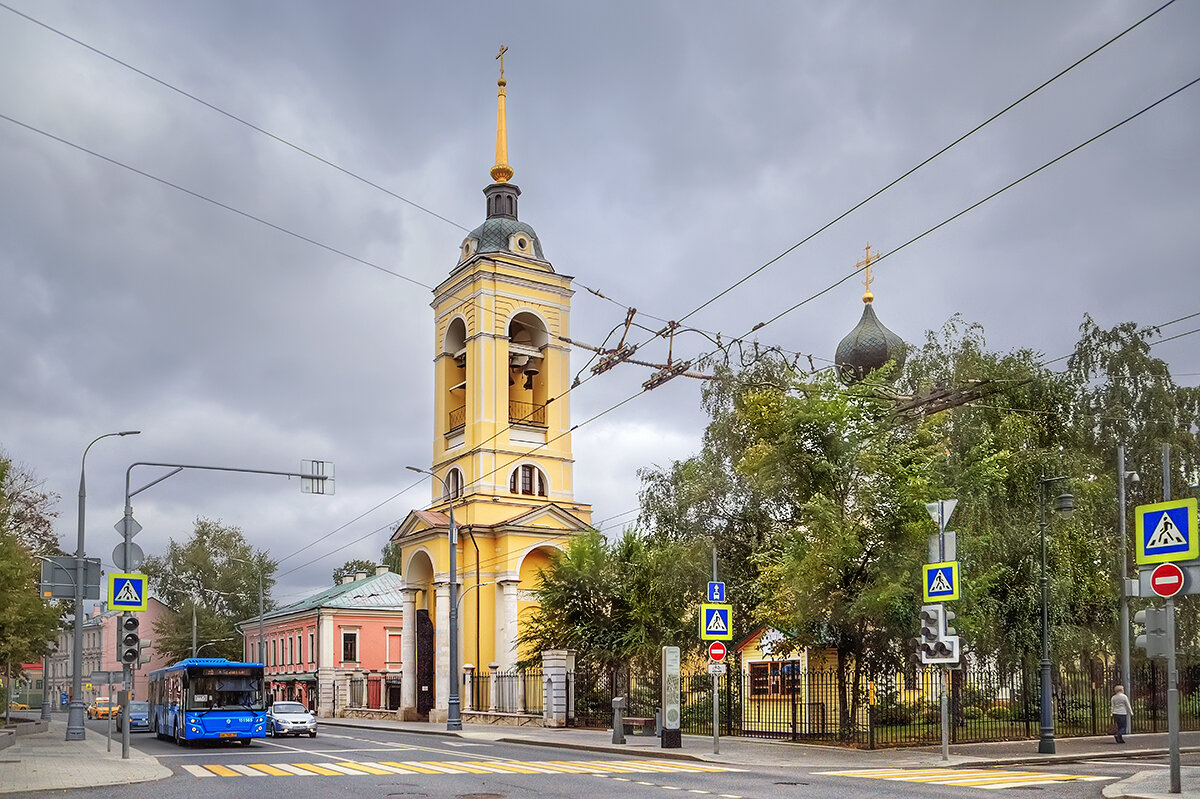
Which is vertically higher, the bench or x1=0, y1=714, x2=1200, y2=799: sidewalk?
x1=0, y1=714, x2=1200, y2=799: sidewalk

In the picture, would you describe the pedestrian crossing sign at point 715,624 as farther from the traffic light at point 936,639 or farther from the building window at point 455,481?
the building window at point 455,481

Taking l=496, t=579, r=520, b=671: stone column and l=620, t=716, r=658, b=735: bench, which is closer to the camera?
l=620, t=716, r=658, b=735: bench

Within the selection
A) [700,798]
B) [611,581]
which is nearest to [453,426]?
[611,581]

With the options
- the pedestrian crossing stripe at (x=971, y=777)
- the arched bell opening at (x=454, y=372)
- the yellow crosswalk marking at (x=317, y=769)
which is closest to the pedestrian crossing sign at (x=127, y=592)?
the yellow crosswalk marking at (x=317, y=769)

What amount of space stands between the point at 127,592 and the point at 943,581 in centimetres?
1760

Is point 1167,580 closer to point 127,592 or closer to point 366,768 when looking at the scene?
point 366,768

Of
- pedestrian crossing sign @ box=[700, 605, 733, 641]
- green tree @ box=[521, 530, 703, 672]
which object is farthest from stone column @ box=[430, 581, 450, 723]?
pedestrian crossing sign @ box=[700, 605, 733, 641]

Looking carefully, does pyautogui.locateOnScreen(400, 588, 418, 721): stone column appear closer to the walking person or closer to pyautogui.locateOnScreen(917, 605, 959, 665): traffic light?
the walking person

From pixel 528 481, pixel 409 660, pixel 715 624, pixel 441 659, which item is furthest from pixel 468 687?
pixel 715 624

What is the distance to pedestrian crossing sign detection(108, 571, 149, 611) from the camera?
88.2ft

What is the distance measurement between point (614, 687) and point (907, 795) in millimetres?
25404

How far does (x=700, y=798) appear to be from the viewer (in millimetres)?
16344

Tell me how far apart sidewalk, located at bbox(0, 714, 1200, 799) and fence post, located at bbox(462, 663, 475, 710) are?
49.4 ft

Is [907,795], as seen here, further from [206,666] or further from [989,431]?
[206,666]
